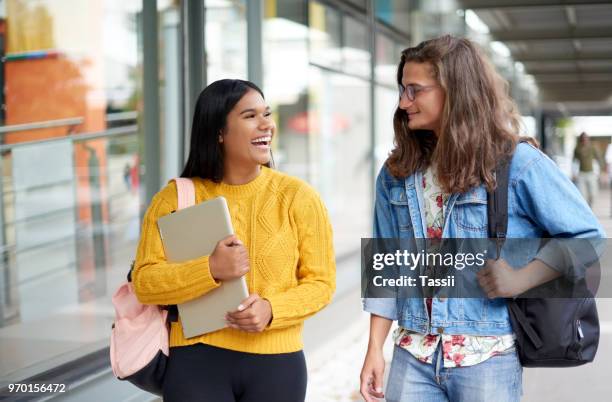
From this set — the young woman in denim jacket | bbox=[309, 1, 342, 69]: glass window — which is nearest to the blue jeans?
the young woman in denim jacket

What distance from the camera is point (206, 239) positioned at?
6.88 feet

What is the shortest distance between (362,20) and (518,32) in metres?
1.88

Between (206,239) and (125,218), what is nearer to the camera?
(206,239)

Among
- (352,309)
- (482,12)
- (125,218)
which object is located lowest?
(352,309)

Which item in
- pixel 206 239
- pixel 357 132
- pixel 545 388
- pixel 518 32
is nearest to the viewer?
pixel 206 239

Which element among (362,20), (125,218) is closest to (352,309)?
(125,218)

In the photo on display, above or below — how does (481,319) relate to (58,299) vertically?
above

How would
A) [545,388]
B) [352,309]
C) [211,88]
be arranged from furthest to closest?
[352,309], [545,388], [211,88]

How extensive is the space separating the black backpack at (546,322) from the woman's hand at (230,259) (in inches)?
23.3

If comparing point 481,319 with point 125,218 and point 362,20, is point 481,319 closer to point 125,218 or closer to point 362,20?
point 125,218

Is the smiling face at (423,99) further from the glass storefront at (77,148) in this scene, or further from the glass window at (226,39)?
the glass window at (226,39)

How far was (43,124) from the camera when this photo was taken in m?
5.24

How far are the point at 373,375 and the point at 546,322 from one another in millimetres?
463

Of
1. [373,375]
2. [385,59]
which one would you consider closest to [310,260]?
[373,375]
